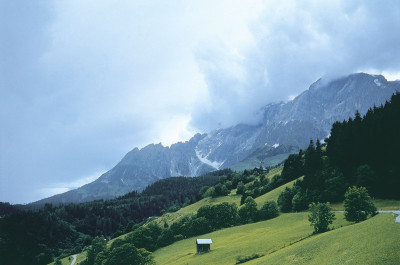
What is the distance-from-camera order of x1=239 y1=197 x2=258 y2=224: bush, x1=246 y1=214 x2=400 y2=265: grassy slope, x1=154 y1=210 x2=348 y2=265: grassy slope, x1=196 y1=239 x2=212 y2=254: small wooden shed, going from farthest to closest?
x1=239 y1=197 x2=258 y2=224: bush, x1=196 y1=239 x2=212 y2=254: small wooden shed, x1=154 y1=210 x2=348 y2=265: grassy slope, x1=246 y1=214 x2=400 y2=265: grassy slope

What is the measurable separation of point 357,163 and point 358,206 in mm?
29125

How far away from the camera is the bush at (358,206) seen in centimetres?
6122

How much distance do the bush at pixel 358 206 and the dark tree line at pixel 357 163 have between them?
15658mm

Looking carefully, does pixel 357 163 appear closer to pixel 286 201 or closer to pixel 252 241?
pixel 286 201

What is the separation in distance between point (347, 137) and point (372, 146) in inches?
409

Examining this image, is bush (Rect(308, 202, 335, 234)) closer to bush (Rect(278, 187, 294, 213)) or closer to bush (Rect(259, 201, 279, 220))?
bush (Rect(259, 201, 279, 220))

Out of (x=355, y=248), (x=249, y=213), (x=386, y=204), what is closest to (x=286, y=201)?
(x=249, y=213)

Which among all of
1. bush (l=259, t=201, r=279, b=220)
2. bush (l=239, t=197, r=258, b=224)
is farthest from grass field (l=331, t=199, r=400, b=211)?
bush (l=239, t=197, r=258, b=224)

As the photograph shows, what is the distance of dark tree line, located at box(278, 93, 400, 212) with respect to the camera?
76.4 m

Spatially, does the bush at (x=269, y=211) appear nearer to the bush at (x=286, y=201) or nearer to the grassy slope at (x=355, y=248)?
the bush at (x=286, y=201)

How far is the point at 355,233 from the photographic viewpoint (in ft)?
154

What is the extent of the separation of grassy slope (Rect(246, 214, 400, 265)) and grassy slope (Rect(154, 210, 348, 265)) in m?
12.3

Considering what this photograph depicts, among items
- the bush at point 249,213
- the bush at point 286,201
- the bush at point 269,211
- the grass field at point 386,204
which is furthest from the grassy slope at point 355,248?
the bush at point 249,213

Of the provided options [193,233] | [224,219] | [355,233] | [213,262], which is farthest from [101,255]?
[355,233]
